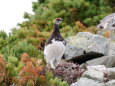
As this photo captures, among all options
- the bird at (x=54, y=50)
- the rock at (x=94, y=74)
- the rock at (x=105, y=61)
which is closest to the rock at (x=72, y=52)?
the rock at (x=105, y=61)

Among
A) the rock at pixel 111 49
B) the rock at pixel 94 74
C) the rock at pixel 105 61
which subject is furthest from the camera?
the rock at pixel 111 49

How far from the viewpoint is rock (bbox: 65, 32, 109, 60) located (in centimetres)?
1216

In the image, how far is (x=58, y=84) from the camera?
772 centimetres

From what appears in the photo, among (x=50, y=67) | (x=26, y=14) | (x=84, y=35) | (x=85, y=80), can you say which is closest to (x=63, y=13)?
(x=26, y=14)

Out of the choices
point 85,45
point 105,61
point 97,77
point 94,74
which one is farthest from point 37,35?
point 97,77

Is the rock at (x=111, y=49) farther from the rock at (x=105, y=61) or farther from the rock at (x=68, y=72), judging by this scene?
the rock at (x=68, y=72)

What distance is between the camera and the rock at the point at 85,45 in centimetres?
1216

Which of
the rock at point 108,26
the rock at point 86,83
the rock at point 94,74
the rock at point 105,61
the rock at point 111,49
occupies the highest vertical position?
the rock at point 108,26

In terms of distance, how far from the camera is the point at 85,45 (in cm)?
1247

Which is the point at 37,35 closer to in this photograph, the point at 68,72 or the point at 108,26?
the point at 108,26

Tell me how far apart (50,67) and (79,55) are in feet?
6.69

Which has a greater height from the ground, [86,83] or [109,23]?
[109,23]

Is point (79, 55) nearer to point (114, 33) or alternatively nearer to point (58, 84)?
point (114, 33)

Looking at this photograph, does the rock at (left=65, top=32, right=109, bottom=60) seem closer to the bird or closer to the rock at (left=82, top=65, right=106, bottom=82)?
the bird
